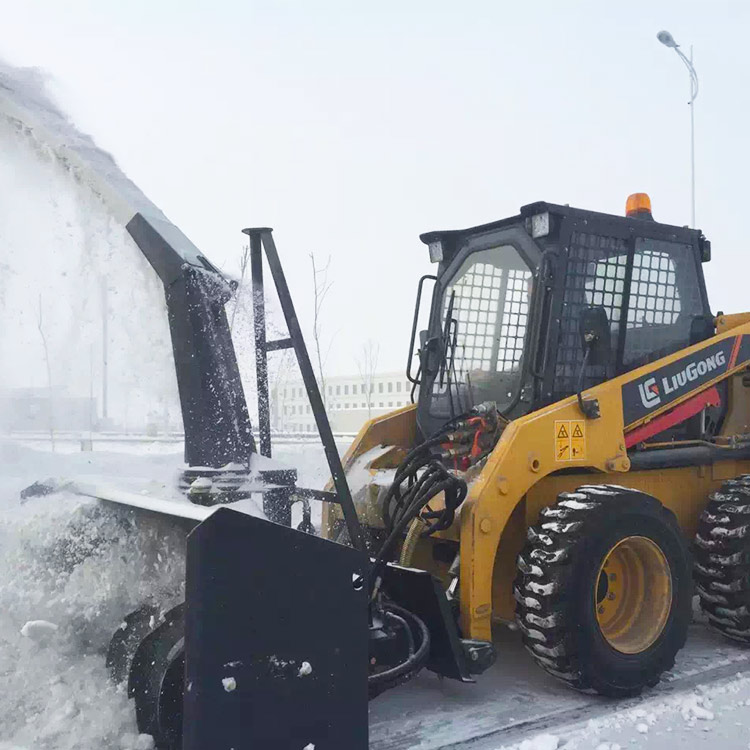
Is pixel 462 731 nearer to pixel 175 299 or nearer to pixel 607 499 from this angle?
pixel 607 499

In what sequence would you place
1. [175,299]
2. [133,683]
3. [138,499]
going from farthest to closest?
1. [138,499]
2. [175,299]
3. [133,683]

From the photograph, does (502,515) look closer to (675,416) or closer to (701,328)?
(675,416)

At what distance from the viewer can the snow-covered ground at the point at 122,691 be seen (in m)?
3.18

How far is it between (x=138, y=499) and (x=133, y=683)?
0.81m

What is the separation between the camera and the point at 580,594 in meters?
3.65

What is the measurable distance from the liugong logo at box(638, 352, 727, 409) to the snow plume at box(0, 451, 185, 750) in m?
2.64

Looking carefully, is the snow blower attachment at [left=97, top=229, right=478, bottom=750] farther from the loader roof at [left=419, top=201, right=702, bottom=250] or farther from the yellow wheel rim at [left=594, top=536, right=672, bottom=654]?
the loader roof at [left=419, top=201, right=702, bottom=250]

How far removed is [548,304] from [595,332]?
30 centimetres

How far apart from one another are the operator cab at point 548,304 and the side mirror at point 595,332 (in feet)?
0.05

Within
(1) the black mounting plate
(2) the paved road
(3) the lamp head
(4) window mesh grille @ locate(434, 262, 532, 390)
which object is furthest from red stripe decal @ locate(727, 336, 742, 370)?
(3) the lamp head

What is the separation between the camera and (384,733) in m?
3.46

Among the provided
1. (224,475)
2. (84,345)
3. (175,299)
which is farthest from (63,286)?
(224,475)

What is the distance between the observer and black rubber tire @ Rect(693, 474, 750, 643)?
4.35 meters

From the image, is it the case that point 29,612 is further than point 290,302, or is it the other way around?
point 29,612
